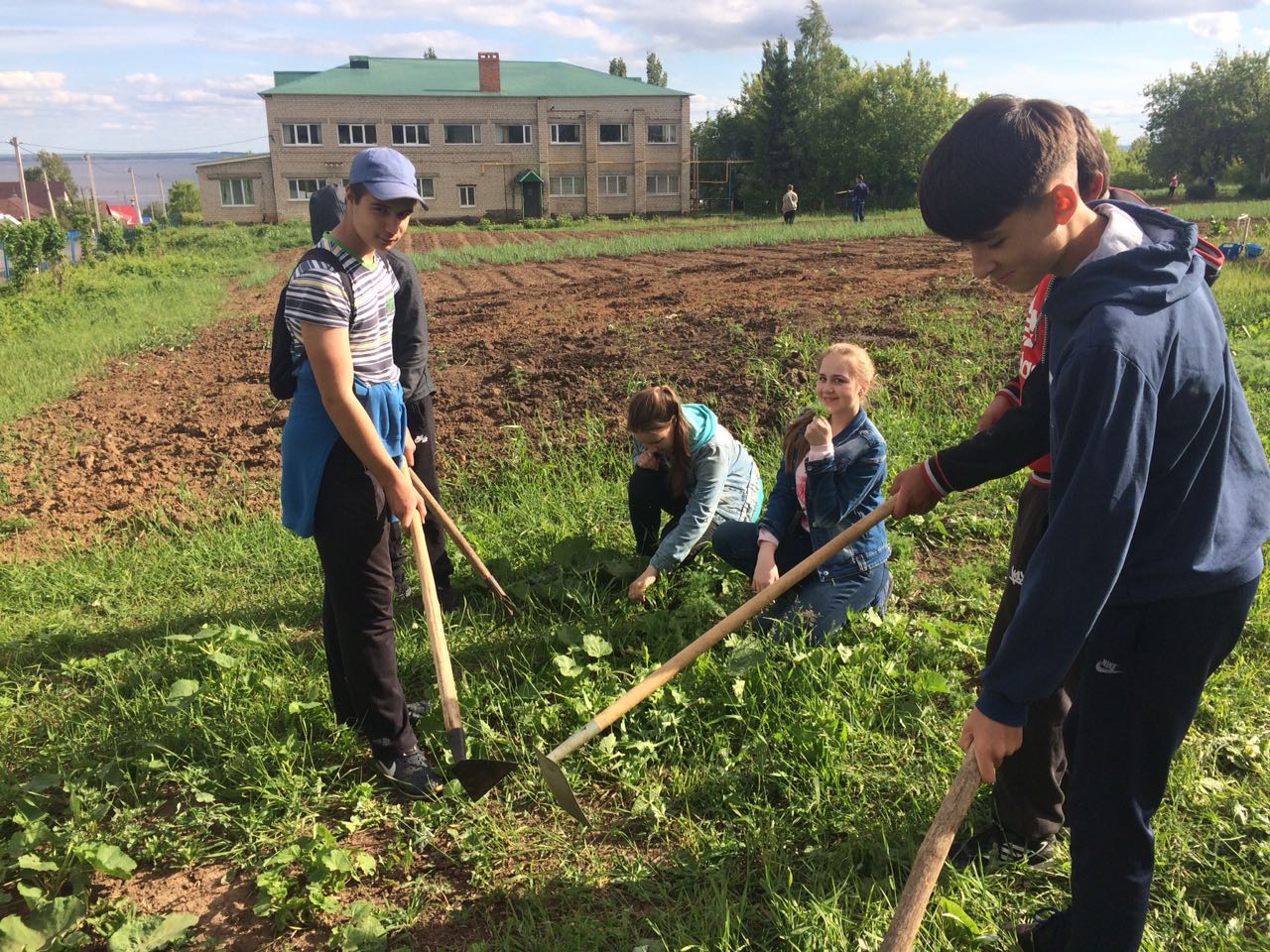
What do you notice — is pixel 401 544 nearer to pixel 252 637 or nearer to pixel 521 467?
pixel 252 637

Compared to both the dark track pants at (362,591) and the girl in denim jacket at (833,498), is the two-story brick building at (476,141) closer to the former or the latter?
the girl in denim jacket at (833,498)

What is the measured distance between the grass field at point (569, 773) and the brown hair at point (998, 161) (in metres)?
1.60

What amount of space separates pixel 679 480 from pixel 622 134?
43.5 m

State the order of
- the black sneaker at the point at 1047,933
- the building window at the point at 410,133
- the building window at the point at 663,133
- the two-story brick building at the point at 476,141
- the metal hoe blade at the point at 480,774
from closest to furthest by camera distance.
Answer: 1. the black sneaker at the point at 1047,933
2. the metal hoe blade at the point at 480,774
3. the two-story brick building at the point at 476,141
4. the building window at the point at 410,133
5. the building window at the point at 663,133

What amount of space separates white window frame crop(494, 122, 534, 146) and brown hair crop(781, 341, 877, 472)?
43226 mm

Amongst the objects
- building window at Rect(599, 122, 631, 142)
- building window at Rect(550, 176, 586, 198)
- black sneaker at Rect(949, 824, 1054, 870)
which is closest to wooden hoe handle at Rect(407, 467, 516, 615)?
black sneaker at Rect(949, 824, 1054, 870)

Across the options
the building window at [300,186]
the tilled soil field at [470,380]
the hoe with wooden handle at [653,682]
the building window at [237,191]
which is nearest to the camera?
the hoe with wooden handle at [653,682]

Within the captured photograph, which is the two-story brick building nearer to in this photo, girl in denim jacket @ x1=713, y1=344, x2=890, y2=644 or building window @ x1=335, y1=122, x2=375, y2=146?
building window @ x1=335, y1=122, x2=375, y2=146

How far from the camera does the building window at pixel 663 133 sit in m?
43.6

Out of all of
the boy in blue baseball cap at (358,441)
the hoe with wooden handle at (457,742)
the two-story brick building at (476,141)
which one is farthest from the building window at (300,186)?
the hoe with wooden handle at (457,742)

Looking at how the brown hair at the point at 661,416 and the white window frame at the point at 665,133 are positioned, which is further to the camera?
the white window frame at the point at 665,133

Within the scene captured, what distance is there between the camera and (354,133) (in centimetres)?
4144

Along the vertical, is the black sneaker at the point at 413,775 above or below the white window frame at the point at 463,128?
below

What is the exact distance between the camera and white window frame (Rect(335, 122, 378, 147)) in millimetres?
41094
